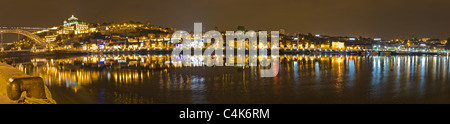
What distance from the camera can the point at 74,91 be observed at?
10.2 metres

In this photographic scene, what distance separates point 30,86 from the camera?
5668 mm
